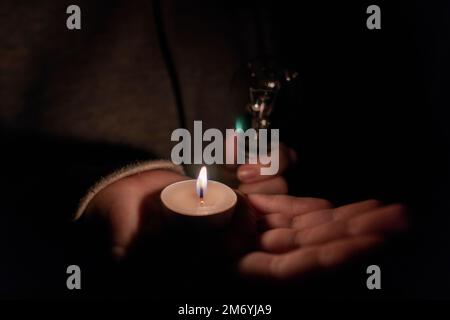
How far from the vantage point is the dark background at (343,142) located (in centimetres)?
105

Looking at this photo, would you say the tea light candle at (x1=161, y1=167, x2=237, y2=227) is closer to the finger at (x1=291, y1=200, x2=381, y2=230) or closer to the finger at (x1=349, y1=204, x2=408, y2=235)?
the finger at (x1=291, y1=200, x2=381, y2=230)

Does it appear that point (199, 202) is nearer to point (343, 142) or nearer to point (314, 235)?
point (314, 235)

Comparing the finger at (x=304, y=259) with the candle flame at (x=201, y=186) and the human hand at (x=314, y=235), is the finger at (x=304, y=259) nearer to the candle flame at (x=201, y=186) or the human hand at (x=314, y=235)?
the human hand at (x=314, y=235)

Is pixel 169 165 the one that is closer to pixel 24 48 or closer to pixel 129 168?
pixel 129 168

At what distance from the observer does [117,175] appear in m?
1.07

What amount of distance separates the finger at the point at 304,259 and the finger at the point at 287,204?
0.73 feet

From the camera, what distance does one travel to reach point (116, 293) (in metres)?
0.87

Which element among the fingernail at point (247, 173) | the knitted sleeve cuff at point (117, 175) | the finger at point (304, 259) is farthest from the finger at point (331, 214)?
the knitted sleeve cuff at point (117, 175)

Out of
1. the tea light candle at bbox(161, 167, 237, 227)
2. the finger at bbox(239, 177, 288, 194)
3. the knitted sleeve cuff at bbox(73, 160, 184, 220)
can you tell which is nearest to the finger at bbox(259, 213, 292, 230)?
the tea light candle at bbox(161, 167, 237, 227)

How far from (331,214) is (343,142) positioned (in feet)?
1.98

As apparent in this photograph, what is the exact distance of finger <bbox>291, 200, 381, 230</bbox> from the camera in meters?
0.89

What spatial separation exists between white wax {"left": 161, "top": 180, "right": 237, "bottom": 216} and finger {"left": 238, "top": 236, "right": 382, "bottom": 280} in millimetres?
147

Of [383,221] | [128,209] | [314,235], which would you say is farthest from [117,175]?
[383,221]

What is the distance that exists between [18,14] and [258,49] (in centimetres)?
75
